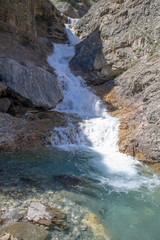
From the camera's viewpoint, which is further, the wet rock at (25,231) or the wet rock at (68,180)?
the wet rock at (68,180)

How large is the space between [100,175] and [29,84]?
706cm

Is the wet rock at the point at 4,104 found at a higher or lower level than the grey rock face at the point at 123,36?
lower

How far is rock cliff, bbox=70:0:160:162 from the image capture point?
798 centimetres

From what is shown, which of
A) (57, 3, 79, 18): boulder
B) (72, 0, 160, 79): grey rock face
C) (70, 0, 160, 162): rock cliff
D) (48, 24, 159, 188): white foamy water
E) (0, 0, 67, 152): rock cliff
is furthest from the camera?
(57, 3, 79, 18): boulder

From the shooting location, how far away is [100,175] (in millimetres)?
5793

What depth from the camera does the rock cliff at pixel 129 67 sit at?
7980mm

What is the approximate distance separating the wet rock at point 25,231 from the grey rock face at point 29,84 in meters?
7.91

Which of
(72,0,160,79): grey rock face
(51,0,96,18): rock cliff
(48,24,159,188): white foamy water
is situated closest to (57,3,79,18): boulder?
(51,0,96,18): rock cliff

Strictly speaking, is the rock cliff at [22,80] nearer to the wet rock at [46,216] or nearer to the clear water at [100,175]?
the clear water at [100,175]

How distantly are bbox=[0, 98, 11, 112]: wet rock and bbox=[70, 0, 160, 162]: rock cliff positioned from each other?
5.92 m

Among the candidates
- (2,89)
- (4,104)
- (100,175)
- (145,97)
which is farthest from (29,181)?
(145,97)

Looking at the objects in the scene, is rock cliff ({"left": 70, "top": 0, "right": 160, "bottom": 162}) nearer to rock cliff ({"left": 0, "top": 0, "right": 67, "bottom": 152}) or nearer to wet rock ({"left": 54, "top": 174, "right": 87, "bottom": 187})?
wet rock ({"left": 54, "top": 174, "right": 87, "bottom": 187})

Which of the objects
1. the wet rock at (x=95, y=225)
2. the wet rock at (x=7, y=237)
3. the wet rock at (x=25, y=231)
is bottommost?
the wet rock at (x=95, y=225)

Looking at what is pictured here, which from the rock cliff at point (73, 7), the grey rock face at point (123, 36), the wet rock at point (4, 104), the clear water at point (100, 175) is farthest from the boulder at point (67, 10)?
the clear water at point (100, 175)
